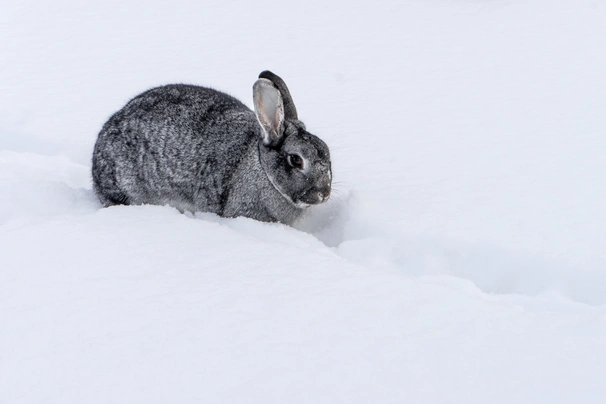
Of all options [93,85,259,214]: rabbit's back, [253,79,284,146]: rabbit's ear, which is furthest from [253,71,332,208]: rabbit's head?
[93,85,259,214]: rabbit's back

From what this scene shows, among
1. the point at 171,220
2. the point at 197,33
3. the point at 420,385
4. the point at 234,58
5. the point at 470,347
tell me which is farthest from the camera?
the point at 197,33

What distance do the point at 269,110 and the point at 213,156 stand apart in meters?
0.61

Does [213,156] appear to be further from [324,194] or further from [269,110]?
[324,194]

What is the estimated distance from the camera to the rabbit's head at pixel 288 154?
14.5 ft

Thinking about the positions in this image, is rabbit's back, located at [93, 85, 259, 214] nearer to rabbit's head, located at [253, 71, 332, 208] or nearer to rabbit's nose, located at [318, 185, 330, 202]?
rabbit's head, located at [253, 71, 332, 208]

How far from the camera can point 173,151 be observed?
4855 mm

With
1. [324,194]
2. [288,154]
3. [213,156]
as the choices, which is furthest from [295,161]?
[213,156]

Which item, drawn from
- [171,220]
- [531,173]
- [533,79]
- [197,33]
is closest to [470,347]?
[171,220]

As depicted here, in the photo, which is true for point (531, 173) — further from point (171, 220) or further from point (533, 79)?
point (171, 220)

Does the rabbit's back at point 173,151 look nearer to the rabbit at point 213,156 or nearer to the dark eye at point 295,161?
the rabbit at point 213,156

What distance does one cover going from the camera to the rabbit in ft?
14.8

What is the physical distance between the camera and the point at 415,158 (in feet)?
17.5

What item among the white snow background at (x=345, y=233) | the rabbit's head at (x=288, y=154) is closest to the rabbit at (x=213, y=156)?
the rabbit's head at (x=288, y=154)

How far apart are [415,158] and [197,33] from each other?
13.6 ft
